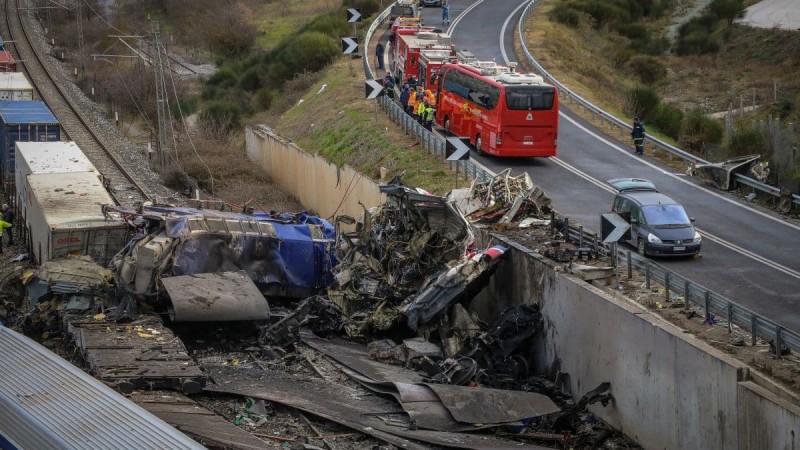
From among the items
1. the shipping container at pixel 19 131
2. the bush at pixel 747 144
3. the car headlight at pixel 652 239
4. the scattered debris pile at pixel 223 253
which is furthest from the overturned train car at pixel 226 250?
the bush at pixel 747 144

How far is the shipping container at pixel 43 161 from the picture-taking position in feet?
101

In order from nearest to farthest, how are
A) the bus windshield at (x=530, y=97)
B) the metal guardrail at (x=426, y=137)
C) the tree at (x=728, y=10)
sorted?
the metal guardrail at (x=426, y=137), the bus windshield at (x=530, y=97), the tree at (x=728, y=10)

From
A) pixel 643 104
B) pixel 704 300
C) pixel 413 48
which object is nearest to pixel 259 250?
pixel 704 300

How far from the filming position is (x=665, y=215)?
23.1 m

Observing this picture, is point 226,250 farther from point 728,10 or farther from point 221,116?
point 728,10

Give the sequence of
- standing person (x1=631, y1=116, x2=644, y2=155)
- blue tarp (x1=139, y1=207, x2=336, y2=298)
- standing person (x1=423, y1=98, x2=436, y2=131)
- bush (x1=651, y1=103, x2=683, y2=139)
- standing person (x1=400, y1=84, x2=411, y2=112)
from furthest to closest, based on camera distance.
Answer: bush (x1=651, y1=103, x2=683, y2=139) → standing person (x1=400, y1=84, x2=411, y2=112) → standing person (x1=423, y1=98, x2=436, y2=131) → standing person (x1=631, y1=116, x2=644, y2=155) → blue tarp (x1=139, y1=207, x2=336, y2=298)

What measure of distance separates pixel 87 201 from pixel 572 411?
1483 cm

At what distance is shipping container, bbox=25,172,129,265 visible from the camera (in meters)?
24.5

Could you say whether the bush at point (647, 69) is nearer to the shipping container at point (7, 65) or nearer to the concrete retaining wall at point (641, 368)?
the shipping container at point (7, 65)

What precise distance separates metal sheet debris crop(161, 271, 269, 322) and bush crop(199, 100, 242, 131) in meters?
29.6

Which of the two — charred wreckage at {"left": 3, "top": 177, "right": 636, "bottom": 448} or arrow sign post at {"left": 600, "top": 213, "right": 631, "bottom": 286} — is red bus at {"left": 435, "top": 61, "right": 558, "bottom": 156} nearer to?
charred wreckage at {"left": 3, "top": 177, "right": 636, "bottom": 448}

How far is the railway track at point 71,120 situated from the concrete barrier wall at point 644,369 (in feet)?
53.0

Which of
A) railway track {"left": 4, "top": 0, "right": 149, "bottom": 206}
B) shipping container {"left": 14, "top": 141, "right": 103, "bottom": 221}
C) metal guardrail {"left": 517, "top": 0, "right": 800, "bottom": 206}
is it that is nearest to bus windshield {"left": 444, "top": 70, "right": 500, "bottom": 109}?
metal guardrail {"left": 517, "top": 0, "right": 800, "bottom": 206}

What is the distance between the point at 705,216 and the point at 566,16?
3813 cm
